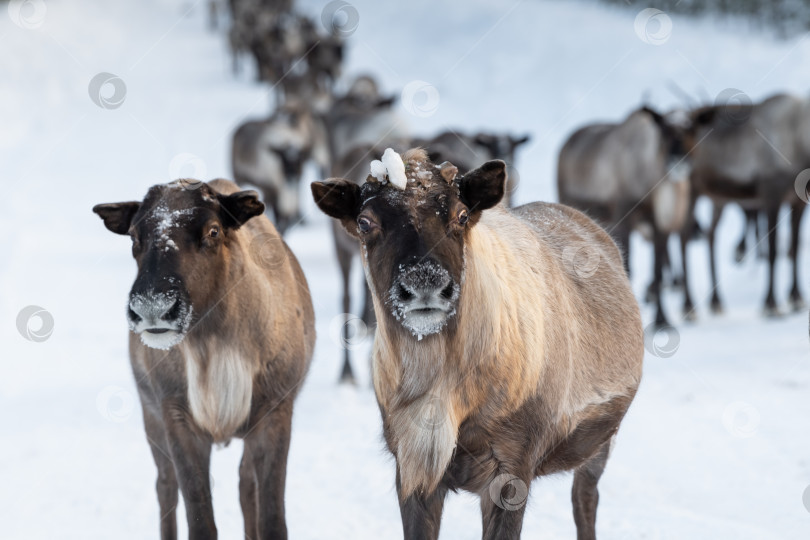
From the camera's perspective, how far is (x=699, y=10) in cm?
2825

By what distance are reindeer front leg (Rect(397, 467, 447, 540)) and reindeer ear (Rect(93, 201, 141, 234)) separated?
192cm

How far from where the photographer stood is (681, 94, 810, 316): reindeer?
426 inches

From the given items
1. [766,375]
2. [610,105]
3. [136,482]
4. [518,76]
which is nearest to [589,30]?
[518,76]

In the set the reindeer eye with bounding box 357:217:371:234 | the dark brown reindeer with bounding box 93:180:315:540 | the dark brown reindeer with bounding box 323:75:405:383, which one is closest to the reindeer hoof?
the dark brown reindeer with bounding box 323:75:405:383

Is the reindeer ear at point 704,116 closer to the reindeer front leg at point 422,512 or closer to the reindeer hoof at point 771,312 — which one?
the reindeer hoof at point 771,312

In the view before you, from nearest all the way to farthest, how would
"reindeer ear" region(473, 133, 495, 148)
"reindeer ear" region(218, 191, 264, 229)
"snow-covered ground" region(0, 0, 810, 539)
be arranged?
"reindeer ear" region(218, 191, 264, 229), "snow-covered ground" region(0, 0, 810, 539), "reindeer ear" region(473, 133, 495, 148)

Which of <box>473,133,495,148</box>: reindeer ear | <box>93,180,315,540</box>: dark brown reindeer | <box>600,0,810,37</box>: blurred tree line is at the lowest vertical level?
<box>93,180,315,540</box>: dark brown reindeer

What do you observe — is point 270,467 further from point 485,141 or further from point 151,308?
point 485,141

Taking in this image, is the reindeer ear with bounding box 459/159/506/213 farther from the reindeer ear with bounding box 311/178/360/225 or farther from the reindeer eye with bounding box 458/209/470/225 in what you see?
the reindeer ear with bounding box 311/178/360/225

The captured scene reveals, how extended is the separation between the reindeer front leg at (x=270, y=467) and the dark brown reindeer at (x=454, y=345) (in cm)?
89

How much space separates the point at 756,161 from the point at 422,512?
8.74 meters

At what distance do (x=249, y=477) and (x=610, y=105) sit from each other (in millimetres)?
19479

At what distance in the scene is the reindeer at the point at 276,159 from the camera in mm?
15656

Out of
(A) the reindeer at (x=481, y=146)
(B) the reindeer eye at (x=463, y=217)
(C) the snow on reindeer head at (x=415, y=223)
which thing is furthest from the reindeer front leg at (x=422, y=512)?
(A) the reindeer at (x=481, y=146)
